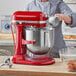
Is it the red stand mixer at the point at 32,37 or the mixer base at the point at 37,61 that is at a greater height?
the red stand mixer at the point at 32,37

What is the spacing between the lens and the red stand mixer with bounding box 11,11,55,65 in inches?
56.9

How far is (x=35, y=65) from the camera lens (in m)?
1.44

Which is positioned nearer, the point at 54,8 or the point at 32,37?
the point at 32,37

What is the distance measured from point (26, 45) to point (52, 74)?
0.33 meters

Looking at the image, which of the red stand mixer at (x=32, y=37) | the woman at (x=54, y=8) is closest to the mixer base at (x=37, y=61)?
the red stand mixer at (x=32, y=37)

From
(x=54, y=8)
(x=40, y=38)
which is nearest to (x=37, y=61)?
(x=40, y=38)

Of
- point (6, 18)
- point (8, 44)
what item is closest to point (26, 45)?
point (8, 44)

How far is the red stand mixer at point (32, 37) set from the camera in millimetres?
1444

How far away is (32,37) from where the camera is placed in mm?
1456

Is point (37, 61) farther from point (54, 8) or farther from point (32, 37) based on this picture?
point (54, 8)

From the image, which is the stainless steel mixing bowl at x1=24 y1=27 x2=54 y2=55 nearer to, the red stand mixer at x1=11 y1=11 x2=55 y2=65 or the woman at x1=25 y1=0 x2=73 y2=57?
the red stand mixer at x1=11 y1=11 x2=55 y2=65

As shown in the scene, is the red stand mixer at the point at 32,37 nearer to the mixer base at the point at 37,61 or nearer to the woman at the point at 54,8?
the mixer base at the point at 37,61

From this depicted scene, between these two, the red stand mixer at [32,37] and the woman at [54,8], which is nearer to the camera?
the red stand mixer at [32,37]

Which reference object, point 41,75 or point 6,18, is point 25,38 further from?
point 6,18
